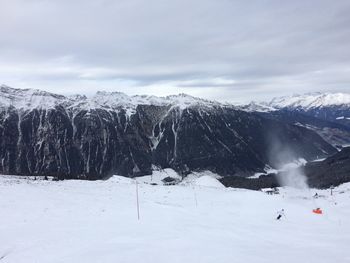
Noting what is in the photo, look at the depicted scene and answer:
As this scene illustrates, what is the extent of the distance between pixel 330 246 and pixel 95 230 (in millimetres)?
14414

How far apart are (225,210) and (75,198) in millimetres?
15412

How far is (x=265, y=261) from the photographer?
58.1ft

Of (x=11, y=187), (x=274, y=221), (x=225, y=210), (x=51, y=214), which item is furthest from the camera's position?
(x=11, y=187)

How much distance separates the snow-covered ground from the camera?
19.4 meters

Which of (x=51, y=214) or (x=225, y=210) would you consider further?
(x=225, y=210)

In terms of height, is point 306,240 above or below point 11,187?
below

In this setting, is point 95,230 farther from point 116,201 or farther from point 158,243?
point 116,201

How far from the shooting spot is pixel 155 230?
84.3ft

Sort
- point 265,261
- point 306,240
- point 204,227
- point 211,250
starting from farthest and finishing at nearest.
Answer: point 204,227 → point 306,240 → point 211,250 → point 265,261

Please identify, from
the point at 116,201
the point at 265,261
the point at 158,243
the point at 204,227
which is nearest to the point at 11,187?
the point at 116,201

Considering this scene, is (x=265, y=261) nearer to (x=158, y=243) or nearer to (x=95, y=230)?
(x=158, y=243)

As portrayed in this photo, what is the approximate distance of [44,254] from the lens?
20.2m

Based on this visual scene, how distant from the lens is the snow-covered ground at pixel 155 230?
19375 mm

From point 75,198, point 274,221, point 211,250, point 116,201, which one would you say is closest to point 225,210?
point 274,221
